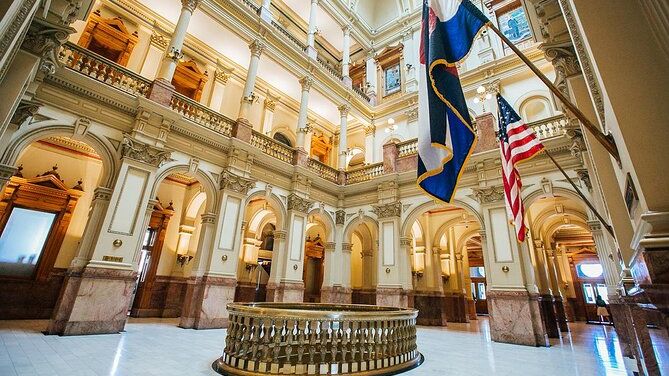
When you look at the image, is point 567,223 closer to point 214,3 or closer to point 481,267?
point 481,267

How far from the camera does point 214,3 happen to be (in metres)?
11.0

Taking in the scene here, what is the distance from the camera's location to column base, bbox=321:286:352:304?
12.1 metres

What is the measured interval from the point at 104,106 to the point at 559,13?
10.2 meters

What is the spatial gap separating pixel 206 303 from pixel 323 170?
7.19m

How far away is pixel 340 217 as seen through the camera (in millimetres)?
13492

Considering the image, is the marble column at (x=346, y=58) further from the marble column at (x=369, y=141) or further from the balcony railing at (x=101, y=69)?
the balcony railing at (x=101, y=69)

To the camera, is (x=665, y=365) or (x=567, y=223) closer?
(x=665, y=365)

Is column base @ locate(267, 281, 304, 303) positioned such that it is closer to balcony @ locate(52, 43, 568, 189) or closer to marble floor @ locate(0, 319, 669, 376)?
marble floor @ locate(0, 319, 669, 376)

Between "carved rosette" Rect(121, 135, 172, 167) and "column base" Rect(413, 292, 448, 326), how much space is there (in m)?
11.4

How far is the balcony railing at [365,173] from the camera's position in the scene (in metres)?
13.1

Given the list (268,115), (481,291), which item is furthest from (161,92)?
(481,291)

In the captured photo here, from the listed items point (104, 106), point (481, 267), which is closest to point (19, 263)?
point (104, 106)

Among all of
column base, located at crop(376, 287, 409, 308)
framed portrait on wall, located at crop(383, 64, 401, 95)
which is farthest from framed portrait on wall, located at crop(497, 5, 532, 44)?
column base, located at crop(376, 287, 409, 308)

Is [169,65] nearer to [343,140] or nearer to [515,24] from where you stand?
[343,140]
